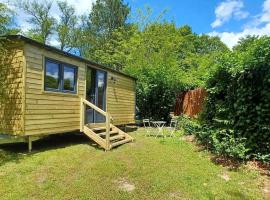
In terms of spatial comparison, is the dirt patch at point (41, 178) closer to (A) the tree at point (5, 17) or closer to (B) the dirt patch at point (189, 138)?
(A) the tree at point (5, 17)

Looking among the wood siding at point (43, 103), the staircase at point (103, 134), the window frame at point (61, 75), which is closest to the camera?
the wood siding at point (43, 103)

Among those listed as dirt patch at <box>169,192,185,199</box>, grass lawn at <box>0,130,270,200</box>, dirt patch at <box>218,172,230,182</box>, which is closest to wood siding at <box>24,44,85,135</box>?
grass lawn at <box>0,130,270,200</box>

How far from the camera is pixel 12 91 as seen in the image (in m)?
7.76

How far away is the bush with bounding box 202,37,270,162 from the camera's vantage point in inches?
268

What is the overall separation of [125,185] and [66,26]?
3037 centimetres

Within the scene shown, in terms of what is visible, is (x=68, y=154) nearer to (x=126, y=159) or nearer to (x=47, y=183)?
(x=126, y=159)

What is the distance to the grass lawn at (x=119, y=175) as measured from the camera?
5148 mm

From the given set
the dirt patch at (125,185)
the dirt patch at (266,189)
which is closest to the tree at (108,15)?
the dirt patch at (125,185)

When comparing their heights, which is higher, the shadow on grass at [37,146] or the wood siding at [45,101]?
the wood siding at [45,101]

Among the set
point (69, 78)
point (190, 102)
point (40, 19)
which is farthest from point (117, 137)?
point (40, 19)

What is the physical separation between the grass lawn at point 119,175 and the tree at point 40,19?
83.0 feet

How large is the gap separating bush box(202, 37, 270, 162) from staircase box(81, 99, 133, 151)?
313cm

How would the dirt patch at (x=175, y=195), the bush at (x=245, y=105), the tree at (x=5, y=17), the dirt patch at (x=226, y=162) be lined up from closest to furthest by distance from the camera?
1. the dirt patch at (x=175, y=195)
2. the bush at (x=245, y=105)
3. the dirt patch at (x=226, y=162)
4. the tree at (x=5, y=17)

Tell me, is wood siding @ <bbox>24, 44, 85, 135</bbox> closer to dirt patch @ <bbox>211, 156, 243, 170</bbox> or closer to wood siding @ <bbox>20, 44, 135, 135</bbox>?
wood siding @ <bbox>20, 44, 135, 135</bbox>
